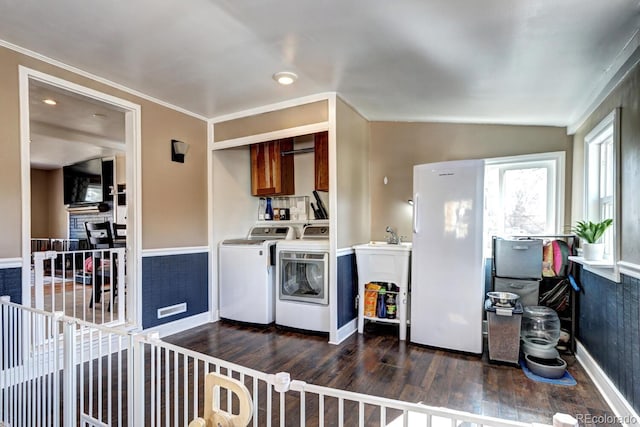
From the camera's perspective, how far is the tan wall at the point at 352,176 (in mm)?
3240

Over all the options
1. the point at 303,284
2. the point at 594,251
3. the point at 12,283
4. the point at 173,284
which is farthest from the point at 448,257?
the point at 12,283

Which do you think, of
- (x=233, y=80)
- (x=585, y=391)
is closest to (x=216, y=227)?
(x=233, y=80)

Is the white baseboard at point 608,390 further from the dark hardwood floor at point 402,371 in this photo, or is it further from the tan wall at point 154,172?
the tan wall at point 154,172

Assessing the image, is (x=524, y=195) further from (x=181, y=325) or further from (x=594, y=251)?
(x=181, y=325)

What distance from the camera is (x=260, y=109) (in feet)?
11.6

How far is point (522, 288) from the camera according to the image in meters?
3.03

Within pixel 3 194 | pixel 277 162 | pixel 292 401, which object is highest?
pixel 277 162

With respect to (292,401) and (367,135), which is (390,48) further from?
(292,401)

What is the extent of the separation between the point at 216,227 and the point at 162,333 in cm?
123

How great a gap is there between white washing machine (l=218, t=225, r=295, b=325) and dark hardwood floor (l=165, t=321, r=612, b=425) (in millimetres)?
239

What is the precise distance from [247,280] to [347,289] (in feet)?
3.66

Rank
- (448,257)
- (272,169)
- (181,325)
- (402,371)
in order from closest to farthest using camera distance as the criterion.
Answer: (402,371)
(448,257)
(181,325)
(272,169)

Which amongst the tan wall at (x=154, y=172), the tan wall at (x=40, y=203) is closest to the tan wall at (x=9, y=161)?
the tan wall at (x=154, y=172)

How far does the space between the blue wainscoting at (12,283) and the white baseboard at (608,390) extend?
3867 millimetres
